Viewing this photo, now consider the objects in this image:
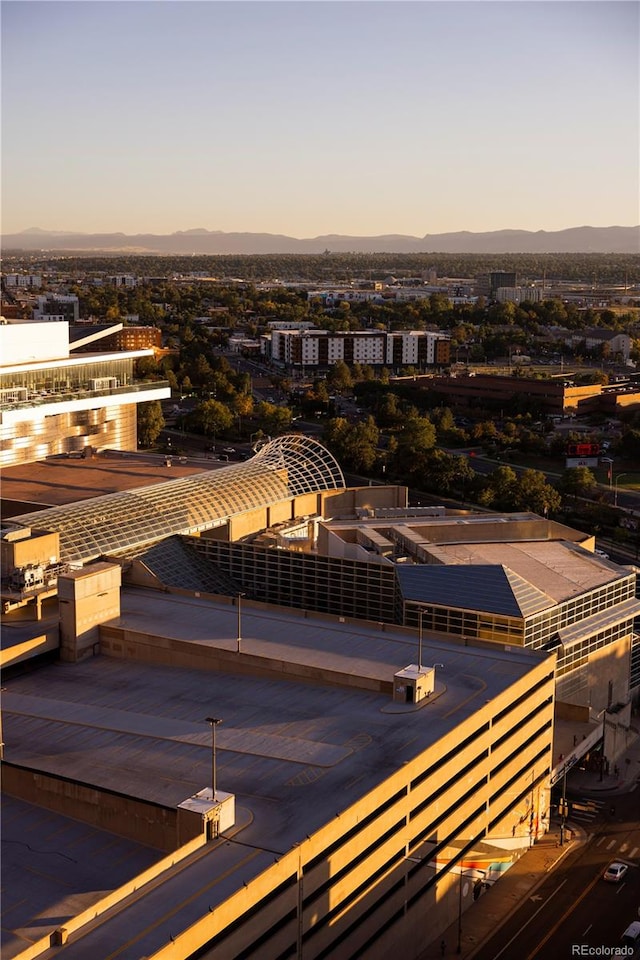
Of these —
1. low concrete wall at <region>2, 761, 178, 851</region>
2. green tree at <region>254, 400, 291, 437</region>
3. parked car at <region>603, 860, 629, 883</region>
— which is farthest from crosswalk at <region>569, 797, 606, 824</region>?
green tree at <region>254, 400, 291, 437</region>

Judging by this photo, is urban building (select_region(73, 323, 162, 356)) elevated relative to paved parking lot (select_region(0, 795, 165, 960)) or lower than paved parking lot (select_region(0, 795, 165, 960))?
elevated

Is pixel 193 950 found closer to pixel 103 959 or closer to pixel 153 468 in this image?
pixel 103 959

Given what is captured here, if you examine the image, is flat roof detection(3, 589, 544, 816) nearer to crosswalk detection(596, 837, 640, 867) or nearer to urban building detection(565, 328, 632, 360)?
crosswalk detection(596, 837, 640, 867)

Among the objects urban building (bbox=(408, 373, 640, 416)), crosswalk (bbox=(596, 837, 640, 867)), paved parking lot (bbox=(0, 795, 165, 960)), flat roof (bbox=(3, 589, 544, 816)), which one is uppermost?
urban building (bbox=(408, 373, 640, 416))

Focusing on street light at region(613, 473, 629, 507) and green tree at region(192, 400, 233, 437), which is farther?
green tree at region(192, 400, 233, 437)

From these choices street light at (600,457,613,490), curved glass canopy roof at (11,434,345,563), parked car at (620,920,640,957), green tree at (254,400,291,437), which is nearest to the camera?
parked car at (620,920,640,957)

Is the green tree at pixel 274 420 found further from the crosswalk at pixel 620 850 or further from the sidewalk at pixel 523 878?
the crosswalk at pixel 620 850
